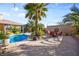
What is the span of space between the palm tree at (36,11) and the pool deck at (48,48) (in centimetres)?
24

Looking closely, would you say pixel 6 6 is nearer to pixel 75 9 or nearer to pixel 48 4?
pixel 48 4

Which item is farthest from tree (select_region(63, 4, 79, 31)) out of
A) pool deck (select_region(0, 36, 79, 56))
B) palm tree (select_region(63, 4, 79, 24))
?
pool deck (select_region(0, 36, 79, 56))

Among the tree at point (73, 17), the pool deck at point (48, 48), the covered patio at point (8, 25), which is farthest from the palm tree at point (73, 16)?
the covered patio at point (8, 25)

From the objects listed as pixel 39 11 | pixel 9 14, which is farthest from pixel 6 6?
pixel 39 11

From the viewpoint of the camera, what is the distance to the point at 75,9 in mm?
4219

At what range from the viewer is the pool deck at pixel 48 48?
4230 mm

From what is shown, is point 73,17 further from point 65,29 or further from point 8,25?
point 8,25

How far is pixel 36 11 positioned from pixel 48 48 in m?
0.50

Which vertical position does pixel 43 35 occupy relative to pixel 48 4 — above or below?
below

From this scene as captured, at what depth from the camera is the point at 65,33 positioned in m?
4.24

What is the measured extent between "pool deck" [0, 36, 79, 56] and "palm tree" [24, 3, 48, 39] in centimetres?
24

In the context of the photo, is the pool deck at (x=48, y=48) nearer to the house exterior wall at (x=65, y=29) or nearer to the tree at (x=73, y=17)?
the house exterior wall at (x=65, y=29)

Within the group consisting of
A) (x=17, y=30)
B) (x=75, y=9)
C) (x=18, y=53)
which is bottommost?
(x=18, y=53)

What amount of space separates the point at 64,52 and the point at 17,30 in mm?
660
